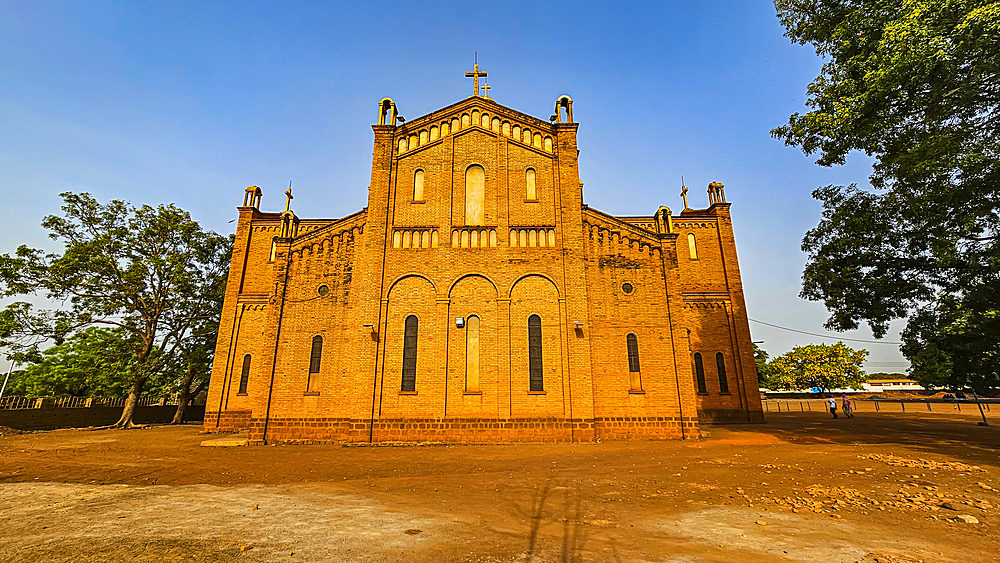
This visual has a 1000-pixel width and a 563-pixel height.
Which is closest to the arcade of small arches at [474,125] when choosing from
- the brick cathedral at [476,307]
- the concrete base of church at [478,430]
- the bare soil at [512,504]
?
the brick cathedral at [476,307]

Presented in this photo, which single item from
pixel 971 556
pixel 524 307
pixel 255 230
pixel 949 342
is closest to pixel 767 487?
pixel 971 556

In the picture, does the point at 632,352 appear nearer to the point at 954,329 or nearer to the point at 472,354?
the point at 472,354

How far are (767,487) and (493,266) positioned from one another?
11.6 m

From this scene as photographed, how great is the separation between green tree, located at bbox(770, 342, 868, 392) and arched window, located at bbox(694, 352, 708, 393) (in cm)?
3738

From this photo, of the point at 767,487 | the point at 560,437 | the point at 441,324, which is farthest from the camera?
the point at 441,324

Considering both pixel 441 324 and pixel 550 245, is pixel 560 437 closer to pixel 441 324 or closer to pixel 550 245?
pixel 441 324

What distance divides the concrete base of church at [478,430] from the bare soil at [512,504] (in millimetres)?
820

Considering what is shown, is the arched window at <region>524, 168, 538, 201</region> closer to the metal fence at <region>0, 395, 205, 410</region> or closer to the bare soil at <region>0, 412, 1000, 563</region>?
the bare soil at <region>0, 412, 1000, 563</region>

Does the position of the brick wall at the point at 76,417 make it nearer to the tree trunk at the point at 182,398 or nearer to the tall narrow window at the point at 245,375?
the tree trunk at the point at 182,398

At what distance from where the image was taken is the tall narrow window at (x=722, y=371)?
2462 cm

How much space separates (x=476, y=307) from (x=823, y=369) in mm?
51644

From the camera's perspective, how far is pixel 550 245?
1858 centimetres

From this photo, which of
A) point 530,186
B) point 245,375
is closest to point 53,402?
point 245,375

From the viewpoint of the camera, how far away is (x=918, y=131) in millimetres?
12008
